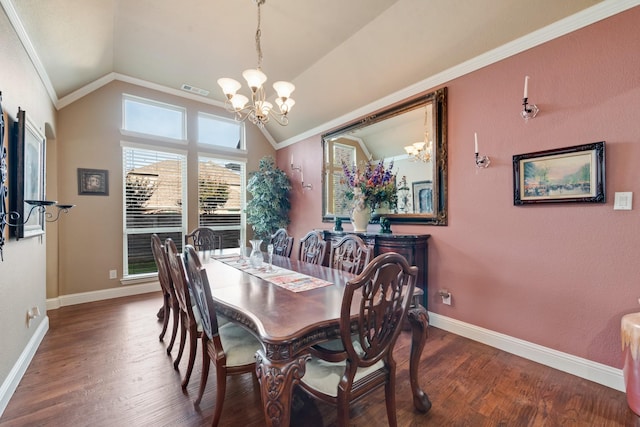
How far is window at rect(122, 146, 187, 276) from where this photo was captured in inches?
166

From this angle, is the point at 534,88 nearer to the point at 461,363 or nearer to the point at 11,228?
the point at 461,363

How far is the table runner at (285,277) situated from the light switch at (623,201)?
2.10 metres

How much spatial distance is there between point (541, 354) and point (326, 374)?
207 cm

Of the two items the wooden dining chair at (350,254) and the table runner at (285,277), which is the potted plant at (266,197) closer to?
the table runner at (285,277)

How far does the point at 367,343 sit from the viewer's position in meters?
1.34

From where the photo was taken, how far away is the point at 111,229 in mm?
4039

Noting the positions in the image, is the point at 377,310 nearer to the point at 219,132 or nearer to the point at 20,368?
Answer: the point at 20,368

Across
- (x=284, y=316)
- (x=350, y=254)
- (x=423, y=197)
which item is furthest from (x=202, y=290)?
(x=423, y=197)

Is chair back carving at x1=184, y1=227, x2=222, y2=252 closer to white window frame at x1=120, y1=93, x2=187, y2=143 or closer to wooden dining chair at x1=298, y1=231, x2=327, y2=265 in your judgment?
wooden dining chair at x1=298, y1=231, x2=327, y2=265

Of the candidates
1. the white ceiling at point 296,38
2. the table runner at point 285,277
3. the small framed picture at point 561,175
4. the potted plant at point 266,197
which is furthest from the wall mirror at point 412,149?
the table runner at point 285,277

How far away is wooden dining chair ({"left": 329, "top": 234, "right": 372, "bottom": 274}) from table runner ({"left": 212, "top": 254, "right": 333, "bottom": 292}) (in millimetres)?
438

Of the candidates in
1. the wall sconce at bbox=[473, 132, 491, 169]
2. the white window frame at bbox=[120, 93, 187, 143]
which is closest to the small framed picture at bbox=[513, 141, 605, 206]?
the wall sconce at bbox=[473, 132, 491, 169]

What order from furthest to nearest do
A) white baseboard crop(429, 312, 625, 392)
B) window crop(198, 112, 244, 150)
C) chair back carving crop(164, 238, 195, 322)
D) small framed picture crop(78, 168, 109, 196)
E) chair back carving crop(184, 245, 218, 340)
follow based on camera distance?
window crop(198, 112, 244, 150)
small framed picture crop(78, 168, 109, 196)
white baseboard crop(429, 312, 625, 392)
chair back carving crop(164, 238, 195, 322)
chair back carving crop(184, 245, 218, 340)

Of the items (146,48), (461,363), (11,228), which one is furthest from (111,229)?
(461,363)
